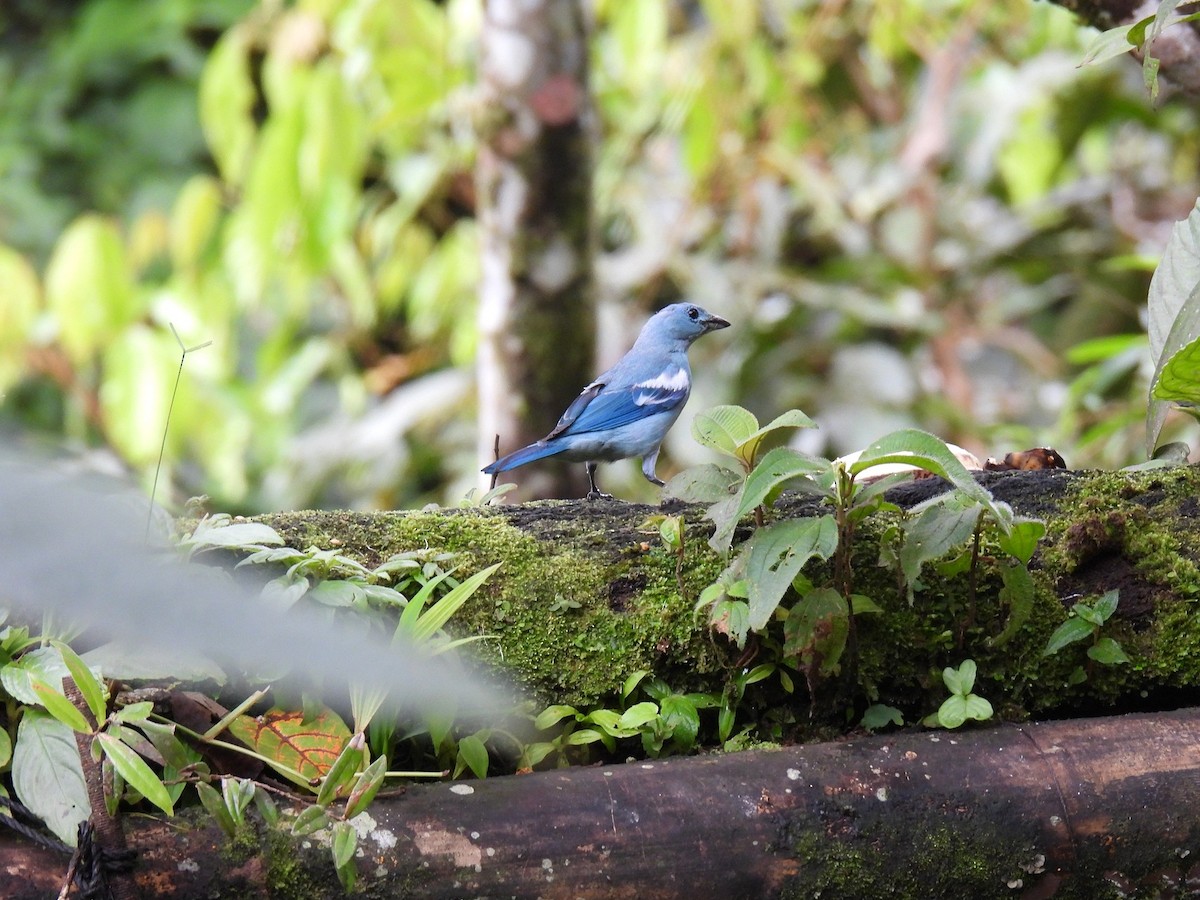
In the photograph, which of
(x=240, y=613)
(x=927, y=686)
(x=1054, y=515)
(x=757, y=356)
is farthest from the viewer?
(x=757, y=356)

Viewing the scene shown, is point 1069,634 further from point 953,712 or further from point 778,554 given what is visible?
point 778,554

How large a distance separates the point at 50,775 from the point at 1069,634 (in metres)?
1.42

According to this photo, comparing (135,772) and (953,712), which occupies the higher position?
(135,772)

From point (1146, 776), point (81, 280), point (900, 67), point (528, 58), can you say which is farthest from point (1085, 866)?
point (900, 67)

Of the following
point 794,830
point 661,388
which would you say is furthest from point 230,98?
point 794,830

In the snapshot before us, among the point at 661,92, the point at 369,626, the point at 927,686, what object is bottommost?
the point at 927,686

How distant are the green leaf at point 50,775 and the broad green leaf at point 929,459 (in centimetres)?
106

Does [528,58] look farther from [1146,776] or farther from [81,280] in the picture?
[1146,776]

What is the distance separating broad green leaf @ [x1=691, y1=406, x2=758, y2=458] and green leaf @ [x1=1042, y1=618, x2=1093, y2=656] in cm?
56

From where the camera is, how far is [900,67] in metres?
6.98

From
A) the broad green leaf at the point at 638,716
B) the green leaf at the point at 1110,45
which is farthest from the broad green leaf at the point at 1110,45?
the broad green leaf at the point at 638,716

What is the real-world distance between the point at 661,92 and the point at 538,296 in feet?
8.55

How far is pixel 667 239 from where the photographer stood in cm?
584

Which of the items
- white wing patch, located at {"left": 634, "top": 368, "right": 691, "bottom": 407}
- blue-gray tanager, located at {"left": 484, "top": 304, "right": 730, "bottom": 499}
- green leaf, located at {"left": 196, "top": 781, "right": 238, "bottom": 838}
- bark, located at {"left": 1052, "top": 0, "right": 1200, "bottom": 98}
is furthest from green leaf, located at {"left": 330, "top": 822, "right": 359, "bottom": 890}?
bark, located at {"left": 1052, "top": 0, "right": 1200, "bottom": 98}
